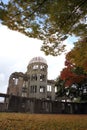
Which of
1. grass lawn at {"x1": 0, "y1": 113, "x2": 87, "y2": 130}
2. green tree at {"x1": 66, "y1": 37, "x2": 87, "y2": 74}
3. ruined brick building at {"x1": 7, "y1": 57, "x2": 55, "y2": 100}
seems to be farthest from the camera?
ruined brick building at {"x1": 7, "y1": 57, "x2": 55, "y2": 100}

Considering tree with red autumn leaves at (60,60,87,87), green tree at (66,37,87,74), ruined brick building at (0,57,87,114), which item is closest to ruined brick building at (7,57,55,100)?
ruined brick building at (0,57,87,114)

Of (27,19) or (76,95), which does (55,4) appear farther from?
(76,95)

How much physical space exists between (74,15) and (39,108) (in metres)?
22.8

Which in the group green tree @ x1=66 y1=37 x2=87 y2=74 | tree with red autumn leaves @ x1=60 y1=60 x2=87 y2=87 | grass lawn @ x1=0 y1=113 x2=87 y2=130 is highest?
tree with red autumn leaves @ x1=60 y1=60 x2=87 y2=87

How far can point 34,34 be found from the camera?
8242 millimetres

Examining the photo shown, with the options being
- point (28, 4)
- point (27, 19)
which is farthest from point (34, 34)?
point (28, 4)

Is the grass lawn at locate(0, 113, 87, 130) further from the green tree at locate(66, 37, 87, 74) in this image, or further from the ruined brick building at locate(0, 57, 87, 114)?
the ruined brick building at locate(0, 57, 87, 114)

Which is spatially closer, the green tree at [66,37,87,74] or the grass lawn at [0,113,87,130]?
the grass lawn at [0,113,87,130]

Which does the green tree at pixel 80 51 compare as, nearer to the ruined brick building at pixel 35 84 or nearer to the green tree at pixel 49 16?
the green tree at pixel 49 16

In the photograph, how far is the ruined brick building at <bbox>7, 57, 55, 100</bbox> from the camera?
48219mm

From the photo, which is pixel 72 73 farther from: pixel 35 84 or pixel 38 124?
pixel 38 124

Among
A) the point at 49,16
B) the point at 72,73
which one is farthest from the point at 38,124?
the point at 72,73

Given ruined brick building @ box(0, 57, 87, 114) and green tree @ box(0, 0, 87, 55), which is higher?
ruined brick building @ box(0, 57, 87, 114)

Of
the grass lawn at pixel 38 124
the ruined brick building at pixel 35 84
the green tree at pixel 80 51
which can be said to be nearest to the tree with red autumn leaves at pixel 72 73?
the ruined brick building at pixel 35 84
